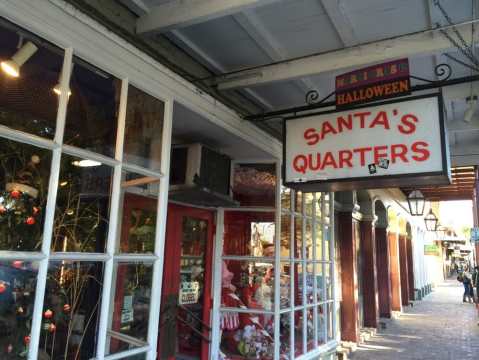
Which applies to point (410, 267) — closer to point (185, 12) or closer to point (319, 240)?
point (319, 240)

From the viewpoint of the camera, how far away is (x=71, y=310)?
2.36 meters

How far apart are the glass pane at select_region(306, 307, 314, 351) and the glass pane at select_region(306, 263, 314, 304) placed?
0.14 m

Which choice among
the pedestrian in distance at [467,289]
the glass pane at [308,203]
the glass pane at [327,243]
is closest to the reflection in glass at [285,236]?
the glass pane at [308,203]

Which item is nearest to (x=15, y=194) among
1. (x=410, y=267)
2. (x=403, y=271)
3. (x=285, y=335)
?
(x=285, y=335)

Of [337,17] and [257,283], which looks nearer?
[337,17]

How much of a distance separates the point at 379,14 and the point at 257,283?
3.21 metres

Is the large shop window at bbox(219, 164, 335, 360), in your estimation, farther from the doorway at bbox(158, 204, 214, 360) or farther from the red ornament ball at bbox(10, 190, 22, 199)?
the red ornament ball at bbox(10, 190, 22, 199)

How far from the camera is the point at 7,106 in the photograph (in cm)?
205

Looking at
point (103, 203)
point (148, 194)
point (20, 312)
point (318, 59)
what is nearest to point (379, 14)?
point (318, 59)

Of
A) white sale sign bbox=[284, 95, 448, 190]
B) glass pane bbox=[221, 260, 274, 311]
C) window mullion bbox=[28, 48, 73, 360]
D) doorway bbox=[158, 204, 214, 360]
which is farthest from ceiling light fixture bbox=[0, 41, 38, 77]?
glass pane bbox=[221, 260, 274, 311]

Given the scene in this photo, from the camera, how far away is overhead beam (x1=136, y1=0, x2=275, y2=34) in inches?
102

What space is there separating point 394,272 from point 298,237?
344 inches

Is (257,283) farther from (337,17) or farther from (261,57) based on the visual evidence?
(337,17)

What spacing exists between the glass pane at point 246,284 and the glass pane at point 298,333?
25.1 inches
